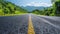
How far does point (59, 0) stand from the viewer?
324 ft

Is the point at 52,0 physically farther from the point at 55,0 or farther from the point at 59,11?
the point at 59,11

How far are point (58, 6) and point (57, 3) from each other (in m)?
2.78

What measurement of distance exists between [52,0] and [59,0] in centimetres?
438

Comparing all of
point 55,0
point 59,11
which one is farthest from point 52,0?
point 59,11

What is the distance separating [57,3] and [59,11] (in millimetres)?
5469

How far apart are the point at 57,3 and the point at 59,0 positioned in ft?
6.17

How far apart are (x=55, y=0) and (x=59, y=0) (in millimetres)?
2336

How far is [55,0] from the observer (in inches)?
3944

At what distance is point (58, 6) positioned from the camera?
96.9 meters

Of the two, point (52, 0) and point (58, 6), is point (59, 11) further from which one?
point (52, 0)

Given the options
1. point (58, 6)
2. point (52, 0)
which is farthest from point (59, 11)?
point (52, 0)

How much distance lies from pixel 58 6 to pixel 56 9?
223 centimetres
